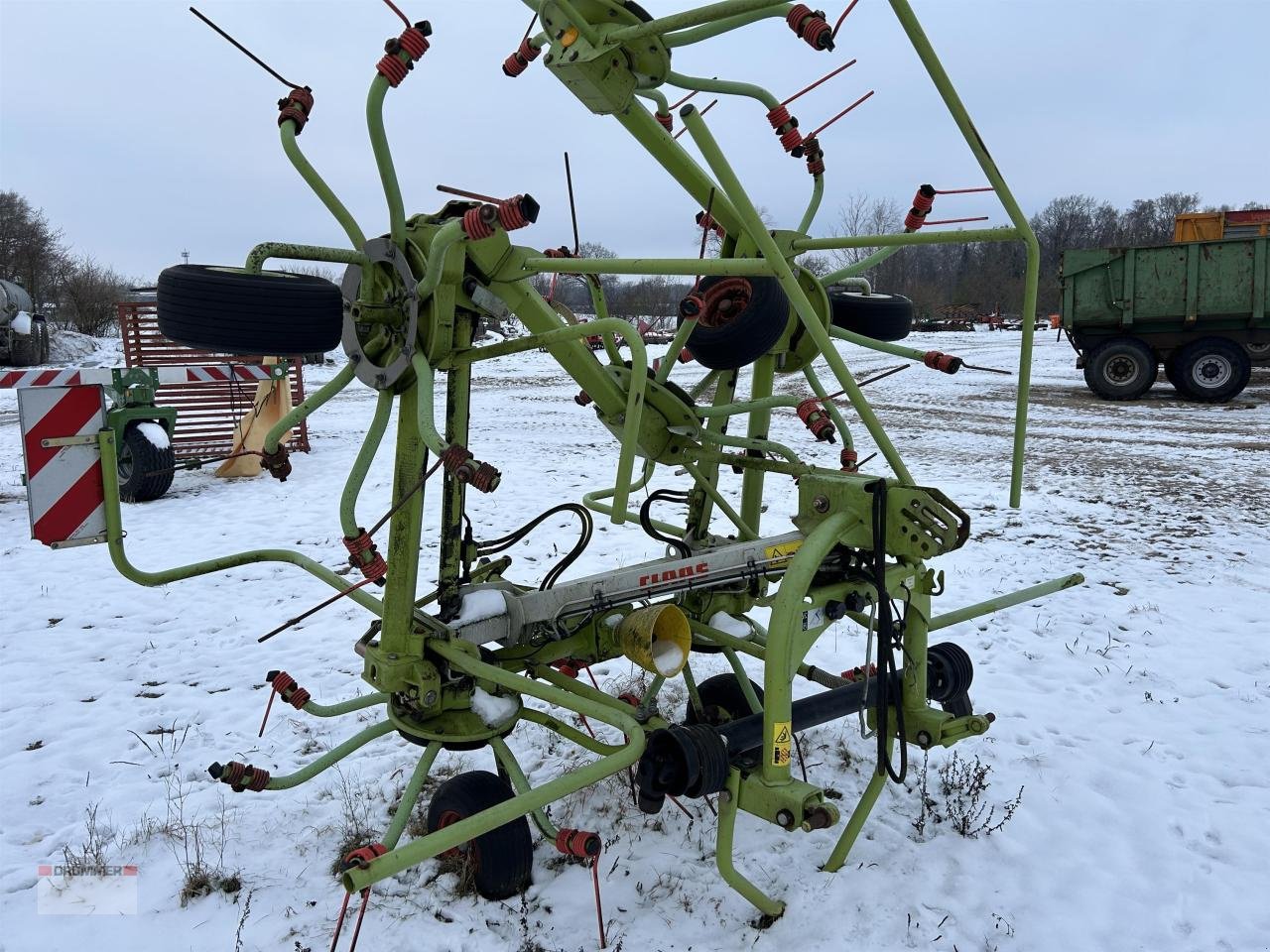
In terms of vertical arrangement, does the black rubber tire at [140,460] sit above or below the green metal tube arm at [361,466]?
below

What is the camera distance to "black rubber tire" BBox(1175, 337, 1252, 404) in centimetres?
1509

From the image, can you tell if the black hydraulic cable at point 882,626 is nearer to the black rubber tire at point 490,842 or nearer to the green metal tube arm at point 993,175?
the green metal tube arm at point 993,175

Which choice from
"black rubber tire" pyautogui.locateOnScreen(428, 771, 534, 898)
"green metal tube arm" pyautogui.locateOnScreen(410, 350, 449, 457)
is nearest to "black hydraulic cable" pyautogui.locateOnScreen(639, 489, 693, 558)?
"green metal tube arm" pyautogui.locateOnScreen(410, 350, 449, 457)

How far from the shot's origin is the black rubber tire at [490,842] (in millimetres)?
2885

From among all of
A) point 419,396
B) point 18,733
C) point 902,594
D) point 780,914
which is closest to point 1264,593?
point 902,594

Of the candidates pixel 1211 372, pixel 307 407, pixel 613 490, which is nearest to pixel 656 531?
pixel 613 490

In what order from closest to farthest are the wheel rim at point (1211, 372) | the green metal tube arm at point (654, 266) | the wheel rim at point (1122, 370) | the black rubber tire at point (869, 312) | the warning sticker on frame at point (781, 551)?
the green metal tube arm at point (654, 266)
the warning sticker on frame at point (781, 551)
the black rubber tire at point (869, 312)
the wheel rim at point (1211, 372)
the wheel rim at point (1122, 370)

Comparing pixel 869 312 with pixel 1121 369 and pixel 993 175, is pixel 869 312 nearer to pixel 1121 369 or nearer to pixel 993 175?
pixel 993 175

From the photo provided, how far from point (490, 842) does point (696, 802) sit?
39.7 inches

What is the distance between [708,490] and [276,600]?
3.73 metres

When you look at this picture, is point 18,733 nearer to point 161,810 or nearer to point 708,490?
point 161,810

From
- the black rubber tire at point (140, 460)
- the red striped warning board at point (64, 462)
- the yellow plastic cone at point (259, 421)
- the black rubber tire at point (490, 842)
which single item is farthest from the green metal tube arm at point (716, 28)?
the yellow plastic cone at point (259, 421)

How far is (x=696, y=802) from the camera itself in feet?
11.7

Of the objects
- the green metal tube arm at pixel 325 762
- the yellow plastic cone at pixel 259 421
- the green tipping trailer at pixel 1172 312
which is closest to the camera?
the green metal tube arm at pixel 325 762
